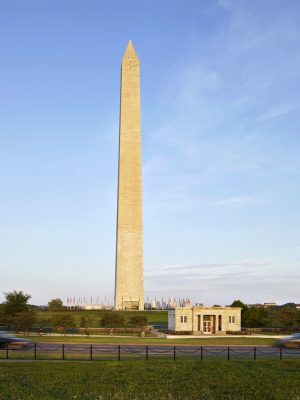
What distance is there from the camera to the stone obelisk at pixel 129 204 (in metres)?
84.2

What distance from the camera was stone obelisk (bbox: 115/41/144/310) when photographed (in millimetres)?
84188

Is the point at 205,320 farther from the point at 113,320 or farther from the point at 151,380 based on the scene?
the point at 151,380

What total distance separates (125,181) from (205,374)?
2571 inches

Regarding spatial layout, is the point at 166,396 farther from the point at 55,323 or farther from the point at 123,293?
the point at 123,293

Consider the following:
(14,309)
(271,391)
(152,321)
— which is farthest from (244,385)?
(152,321)

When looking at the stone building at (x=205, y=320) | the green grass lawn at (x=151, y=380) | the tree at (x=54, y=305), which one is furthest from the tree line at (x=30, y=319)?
the green grass lawn at (x=151, y=380)

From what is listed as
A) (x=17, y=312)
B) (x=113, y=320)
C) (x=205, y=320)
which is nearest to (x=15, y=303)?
(x=17, y=312)

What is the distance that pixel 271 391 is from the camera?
666 inches

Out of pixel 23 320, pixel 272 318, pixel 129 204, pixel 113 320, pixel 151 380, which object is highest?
pixel 129 204

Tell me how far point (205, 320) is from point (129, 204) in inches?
1042

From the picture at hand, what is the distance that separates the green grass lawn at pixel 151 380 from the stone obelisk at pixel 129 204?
5939cm

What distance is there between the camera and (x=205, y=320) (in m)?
64.3

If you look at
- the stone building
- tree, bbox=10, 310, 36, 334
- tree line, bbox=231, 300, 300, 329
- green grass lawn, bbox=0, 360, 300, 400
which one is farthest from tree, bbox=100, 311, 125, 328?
green grass lawn, bbox=0, 360, 300, 400

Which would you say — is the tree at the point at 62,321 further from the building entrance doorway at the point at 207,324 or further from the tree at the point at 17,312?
the building entrance doorway at the point at 207,324
